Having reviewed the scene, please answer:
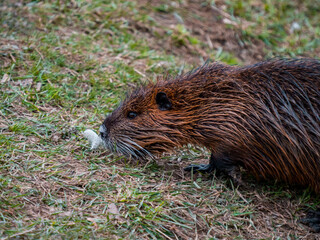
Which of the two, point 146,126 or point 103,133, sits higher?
point 146,126

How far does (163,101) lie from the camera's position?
4.11m

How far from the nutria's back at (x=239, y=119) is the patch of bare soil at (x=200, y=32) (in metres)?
2.50

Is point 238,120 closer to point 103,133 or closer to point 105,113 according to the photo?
point 103,133

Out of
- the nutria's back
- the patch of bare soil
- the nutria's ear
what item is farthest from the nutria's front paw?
the patch of bare soil

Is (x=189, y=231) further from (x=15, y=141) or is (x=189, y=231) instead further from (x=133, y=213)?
(x=15, y=141)

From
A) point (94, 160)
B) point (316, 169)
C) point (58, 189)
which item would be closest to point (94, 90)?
point (94, 160)

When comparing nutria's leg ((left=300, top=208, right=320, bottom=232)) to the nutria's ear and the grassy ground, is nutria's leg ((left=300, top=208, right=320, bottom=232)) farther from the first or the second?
the nutria's ear

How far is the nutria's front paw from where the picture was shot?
416cm

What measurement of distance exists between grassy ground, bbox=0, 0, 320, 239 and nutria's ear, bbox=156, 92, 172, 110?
1.97 feet

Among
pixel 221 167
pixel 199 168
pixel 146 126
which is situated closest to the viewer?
pixel 221 167

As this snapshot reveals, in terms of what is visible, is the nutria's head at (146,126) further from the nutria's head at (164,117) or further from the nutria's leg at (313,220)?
the nutria's leg at (313,220)

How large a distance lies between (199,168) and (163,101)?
0.77 metres

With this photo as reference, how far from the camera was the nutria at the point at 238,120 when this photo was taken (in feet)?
12.3

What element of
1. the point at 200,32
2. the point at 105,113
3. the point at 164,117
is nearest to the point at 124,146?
the point at 164,117
